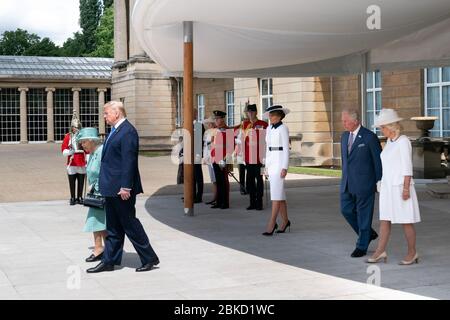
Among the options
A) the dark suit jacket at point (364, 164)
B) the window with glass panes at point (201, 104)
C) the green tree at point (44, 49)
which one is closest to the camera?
the dark suit jacket at point (364, 164)

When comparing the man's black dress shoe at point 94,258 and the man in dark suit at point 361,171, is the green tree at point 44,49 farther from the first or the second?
the man in dark suit at point 361,171

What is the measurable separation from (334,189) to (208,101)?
26434mm

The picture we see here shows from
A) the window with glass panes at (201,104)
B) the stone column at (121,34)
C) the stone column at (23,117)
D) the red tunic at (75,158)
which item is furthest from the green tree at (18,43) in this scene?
the red tunic at (75,158)

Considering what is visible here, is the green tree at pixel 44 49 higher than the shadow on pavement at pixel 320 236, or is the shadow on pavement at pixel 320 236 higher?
the green tree at pixel 44 49

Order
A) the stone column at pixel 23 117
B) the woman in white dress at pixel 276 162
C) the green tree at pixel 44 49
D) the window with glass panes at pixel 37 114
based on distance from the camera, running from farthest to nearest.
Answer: the green tree at pixel 44 49, the window with glass panes at pixel 37 114, the stone column at pixel 23 117, the woman in white dress at pixel 276 162

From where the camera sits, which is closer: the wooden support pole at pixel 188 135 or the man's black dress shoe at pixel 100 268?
the man's black dress shoe at pixel 100 268

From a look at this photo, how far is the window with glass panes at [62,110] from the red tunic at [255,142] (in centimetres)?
5064

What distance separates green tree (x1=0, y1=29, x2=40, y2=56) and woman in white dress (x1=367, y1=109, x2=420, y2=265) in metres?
92.2

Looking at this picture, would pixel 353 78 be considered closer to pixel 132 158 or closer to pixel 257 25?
pixel 257 25

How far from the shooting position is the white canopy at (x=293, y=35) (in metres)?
10.5

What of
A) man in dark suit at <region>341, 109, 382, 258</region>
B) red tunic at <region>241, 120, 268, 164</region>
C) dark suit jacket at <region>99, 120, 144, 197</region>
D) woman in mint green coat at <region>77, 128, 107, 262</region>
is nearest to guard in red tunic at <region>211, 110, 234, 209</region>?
red tunic at <region>241, 120, 268, 164</region>

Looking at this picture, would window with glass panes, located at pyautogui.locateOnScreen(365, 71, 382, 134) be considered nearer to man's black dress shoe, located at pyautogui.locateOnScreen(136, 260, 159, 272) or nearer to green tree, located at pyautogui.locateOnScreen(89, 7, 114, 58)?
man's black dress shoe, located at pyautogui.locateOnScreen(136, 260, 159, 272)

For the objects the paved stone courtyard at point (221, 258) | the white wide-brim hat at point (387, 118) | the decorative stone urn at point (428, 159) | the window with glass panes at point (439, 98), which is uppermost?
the window with glass panes at point (439, 98)
